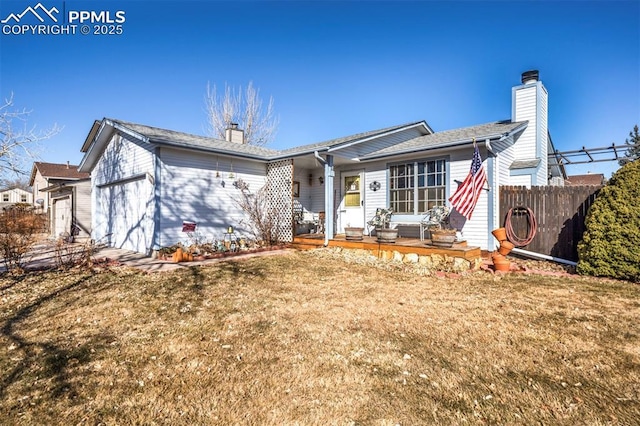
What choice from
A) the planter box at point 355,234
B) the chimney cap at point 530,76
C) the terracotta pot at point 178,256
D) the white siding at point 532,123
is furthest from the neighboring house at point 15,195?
the chimney cap at point 530,76

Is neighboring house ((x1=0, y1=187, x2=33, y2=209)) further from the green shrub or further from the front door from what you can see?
the green shrub

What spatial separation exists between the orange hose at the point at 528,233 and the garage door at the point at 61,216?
17.1 metres

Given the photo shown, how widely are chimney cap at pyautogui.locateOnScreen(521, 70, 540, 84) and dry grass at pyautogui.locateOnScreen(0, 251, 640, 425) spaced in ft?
23.0

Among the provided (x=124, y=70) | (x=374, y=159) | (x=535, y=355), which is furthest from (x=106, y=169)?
(x=535, y=355)

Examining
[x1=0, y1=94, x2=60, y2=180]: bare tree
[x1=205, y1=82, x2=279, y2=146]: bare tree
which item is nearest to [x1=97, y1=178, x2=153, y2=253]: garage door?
[x1=0, y1=94, x2=60, y2=180]: bare tree

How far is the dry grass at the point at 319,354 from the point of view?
2.32 m

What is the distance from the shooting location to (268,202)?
1087 centimetres

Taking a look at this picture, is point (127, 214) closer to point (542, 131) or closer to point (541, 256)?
point (541, 256)

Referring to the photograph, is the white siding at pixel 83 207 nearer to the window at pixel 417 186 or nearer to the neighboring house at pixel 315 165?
the neighboring house at pixel 315 165

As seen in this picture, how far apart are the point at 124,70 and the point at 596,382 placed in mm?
15034

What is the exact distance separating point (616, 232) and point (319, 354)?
6.52 metres

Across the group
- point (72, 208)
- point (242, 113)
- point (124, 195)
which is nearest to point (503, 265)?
point (124, 195)

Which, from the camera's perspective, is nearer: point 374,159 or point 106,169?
point 374,159

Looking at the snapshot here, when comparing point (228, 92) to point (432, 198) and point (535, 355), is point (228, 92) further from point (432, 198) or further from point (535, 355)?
point (535, 355)
